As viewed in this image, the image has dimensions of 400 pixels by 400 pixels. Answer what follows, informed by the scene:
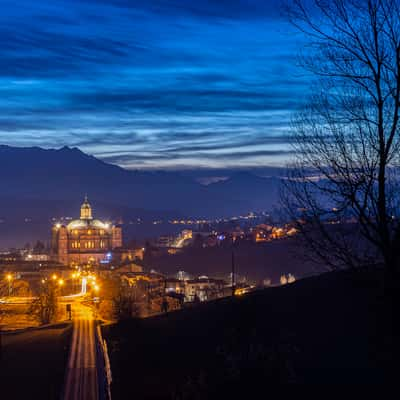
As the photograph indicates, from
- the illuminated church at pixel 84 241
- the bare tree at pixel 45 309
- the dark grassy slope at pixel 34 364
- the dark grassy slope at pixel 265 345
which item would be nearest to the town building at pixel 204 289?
the bare tree at pixel 45 309

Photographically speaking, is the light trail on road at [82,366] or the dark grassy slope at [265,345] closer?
the dark grassy slope at [265,345]

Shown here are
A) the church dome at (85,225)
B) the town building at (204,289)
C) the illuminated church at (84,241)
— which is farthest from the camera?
the church dome at (85,225)

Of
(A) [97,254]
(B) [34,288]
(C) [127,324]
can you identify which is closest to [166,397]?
(C) [127,324]

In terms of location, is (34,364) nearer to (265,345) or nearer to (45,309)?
(265,345)

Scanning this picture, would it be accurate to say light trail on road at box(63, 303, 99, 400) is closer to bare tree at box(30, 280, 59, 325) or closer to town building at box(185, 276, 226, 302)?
bare tree at box(30, 280, 59, 325)

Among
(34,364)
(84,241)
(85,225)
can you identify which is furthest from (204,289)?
(85,225)

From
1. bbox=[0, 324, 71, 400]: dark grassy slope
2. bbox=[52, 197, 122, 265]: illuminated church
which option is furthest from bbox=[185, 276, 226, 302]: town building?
bbox=[52, 197, 122, 265]: illuminated church

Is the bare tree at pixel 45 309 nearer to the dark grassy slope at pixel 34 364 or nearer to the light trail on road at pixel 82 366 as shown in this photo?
the light trail on road at pixel 82 366

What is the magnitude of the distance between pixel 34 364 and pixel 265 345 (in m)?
10.1

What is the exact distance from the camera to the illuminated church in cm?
10612

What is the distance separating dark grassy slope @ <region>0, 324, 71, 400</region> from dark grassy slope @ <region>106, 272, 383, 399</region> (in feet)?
5.59

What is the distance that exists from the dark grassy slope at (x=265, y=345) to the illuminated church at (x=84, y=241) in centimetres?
8673

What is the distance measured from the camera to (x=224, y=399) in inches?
360

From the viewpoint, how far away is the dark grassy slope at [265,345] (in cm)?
988
